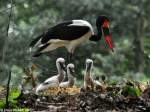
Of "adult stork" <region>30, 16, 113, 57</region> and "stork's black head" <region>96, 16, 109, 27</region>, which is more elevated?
"stork's black head" <region>96, 16, 109, 27</region>

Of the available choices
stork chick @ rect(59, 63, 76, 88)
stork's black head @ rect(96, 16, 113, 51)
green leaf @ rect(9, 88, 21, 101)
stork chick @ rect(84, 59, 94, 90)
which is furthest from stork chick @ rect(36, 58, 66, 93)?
stork's black head @ rect(96, 16, 113, 51)

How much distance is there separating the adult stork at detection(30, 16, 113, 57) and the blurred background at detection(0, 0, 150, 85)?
148 inches

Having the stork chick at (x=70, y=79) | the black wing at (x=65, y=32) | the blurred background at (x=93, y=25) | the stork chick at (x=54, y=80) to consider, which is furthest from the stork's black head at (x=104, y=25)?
the blurred background at (x=93, y=25)

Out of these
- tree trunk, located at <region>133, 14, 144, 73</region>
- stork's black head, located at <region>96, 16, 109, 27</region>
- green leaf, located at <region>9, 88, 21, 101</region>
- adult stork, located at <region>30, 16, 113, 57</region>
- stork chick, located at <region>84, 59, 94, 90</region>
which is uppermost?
tree trunk, located at <region>133, 14, 144, 73</region>

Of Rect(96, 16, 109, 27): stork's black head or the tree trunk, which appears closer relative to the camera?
Rect(96, 16, 109, 27): stork's black head

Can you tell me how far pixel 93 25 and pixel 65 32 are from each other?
19.4ft

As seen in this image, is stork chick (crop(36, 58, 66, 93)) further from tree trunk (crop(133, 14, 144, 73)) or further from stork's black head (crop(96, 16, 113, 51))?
tree trunk (crop(133, 14, 144, 73))

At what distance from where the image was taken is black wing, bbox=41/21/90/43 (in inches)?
424

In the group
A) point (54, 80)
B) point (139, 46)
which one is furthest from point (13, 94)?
point (139, 46)

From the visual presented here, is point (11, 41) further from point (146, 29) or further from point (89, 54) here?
point (146, 29)

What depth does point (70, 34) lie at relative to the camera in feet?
36.7

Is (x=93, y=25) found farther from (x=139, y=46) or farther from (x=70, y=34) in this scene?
(x=70, y=34)

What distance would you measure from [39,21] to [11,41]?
1.11 m

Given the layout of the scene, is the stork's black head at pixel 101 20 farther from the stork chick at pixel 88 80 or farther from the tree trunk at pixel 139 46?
the tree trunk at pixel 139 46
